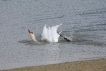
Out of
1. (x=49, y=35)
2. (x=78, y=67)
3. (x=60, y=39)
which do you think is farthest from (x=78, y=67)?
(x=49, y=35)

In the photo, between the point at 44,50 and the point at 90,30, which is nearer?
the point at 44,50

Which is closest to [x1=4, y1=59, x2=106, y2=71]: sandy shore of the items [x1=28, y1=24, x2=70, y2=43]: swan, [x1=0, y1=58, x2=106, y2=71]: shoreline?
[x1=0, y1=58, x2=106, y2=71]: shoreline

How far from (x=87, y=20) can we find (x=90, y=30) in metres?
3.98

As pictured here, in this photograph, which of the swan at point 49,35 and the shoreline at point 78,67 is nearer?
the shoreline at point 78,67

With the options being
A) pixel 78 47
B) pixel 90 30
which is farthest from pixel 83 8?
pixel 78 47

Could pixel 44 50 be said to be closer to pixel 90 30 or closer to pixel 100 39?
pixel 100 39

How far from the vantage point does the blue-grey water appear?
47.0 feet

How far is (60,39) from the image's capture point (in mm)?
18359

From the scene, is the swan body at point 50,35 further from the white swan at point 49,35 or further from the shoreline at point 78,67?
the shoreline at point 78,67

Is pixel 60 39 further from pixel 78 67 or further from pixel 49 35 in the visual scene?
pixel 78 67

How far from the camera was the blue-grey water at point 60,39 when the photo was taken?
14330 millimetres

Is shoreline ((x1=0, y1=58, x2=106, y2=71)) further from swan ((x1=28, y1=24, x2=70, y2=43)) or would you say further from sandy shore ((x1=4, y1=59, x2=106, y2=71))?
swan ((x1=28, y1=24, x2=70, y2=43))

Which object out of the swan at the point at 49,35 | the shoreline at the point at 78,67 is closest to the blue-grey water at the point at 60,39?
the swan at the point at 49,35

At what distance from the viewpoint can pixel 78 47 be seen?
1614 cm
